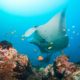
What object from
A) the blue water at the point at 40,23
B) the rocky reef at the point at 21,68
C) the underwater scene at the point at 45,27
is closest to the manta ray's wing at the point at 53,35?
the underwater scene at the point at 45,27

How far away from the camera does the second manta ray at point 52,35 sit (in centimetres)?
1087

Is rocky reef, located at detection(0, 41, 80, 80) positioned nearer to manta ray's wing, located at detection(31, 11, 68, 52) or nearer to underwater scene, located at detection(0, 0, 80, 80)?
underwater scene, located at detection(0, 0, 80, 80)

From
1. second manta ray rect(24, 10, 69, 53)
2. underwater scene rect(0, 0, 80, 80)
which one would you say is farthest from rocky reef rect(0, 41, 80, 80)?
second manta ray rect(24, 10, 69, 53)

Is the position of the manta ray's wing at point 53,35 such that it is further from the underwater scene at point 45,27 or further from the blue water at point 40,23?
the blue water at point 40,23

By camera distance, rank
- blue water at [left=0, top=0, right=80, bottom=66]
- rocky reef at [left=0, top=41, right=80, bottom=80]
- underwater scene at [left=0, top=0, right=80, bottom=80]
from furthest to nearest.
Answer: blue water at [left=0, top=0, right=80, bottom=66] < underwater scene at [left=0, top=0, right=80, bottom=80] < rocky reef at [left=0, top=41, right=80, bottom=80]

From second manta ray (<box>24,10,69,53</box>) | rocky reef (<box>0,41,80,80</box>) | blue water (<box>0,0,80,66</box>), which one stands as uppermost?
blue water (<box>0,0,80,66</box>)

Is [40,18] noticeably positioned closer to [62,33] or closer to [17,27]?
[17,27]

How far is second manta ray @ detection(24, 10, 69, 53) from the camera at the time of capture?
10.9 metres

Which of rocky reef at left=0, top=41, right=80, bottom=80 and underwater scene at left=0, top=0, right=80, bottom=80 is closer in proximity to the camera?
rocky reef at left=0, top=41, right=80, bottom=80

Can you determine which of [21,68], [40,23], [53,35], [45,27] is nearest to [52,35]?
[53,35]

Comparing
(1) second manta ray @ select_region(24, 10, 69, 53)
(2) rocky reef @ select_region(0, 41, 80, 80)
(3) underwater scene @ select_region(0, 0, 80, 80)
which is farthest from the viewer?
(1) second manta ray @ select_region(24, 10, 69, 53)

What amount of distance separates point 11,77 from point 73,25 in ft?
32.9

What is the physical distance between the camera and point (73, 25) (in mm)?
14172

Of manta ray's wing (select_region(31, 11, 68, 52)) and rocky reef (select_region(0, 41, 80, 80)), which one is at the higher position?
manta ray's wing (select_region(31, 11, 68, 52))
